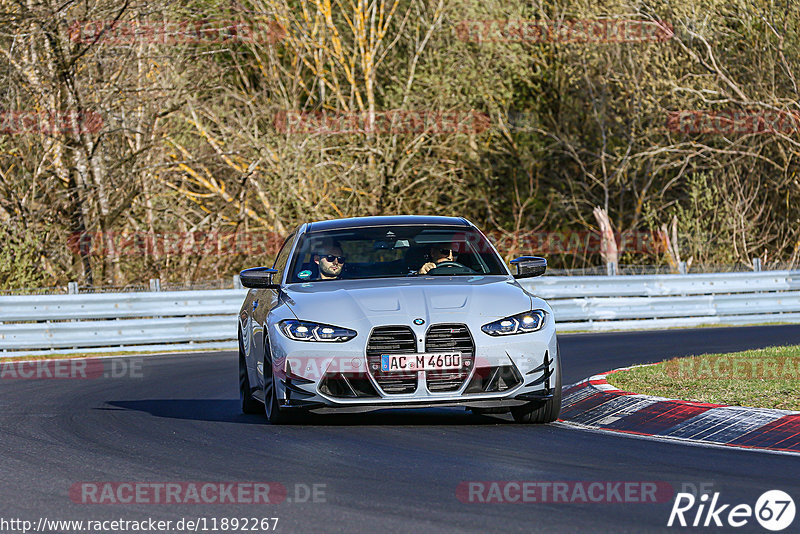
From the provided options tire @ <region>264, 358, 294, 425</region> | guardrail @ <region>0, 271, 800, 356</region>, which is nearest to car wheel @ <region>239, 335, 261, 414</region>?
tire @ <region>264, 358, 294, 425</region>

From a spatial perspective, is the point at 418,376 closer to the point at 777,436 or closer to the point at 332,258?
the point at 332,258

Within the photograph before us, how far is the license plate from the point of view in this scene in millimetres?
9344

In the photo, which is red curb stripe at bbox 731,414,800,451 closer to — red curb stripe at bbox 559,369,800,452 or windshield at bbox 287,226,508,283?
red curb stripe at bbox 559,369,800,452

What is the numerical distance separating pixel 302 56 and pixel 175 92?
286 inches

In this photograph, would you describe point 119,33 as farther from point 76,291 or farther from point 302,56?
point 302,56

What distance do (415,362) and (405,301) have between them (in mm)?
498

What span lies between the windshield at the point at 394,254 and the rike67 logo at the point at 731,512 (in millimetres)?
4492

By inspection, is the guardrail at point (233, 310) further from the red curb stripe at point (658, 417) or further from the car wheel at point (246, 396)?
the red curb stripe at point (658, 417)

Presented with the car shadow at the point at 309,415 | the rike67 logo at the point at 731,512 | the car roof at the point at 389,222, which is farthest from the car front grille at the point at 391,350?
the rike67 logo at the point at 731,512

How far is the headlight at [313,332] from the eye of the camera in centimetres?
941

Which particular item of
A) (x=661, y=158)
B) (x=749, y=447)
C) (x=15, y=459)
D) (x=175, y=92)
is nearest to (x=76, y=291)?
(x=175, y=92)

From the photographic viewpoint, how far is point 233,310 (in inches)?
871

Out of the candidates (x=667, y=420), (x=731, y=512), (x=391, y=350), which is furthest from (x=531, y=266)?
(x=731, y=512)

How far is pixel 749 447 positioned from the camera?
8.56 meters
